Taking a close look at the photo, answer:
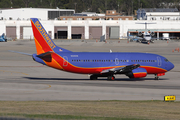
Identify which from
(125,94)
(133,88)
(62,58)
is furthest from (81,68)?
(125,94)

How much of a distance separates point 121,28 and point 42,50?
101524 millimetres

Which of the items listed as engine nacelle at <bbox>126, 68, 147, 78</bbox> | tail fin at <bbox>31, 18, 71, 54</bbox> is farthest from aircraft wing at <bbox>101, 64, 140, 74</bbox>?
tail fin at <bbox>31, 18, 71, 54</bbox>

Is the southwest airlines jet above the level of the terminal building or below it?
below

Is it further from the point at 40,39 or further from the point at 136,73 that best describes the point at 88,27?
the point at 136,73

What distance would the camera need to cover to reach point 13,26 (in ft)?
462

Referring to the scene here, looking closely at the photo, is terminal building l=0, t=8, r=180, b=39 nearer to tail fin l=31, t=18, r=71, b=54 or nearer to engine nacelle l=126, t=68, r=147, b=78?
engine nacelle l=126, t=68, r=147, b=78

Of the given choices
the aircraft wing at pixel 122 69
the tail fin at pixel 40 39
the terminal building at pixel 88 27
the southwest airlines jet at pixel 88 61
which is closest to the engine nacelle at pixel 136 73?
the southwest airlines jet at pixel 88 61

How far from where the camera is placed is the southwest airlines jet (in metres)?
42.7

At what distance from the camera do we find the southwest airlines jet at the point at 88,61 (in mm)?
42719

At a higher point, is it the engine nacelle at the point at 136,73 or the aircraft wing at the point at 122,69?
the aircraft wing at the point at 122,69

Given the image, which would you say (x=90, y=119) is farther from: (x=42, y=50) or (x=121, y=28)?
(x=121, y=28)

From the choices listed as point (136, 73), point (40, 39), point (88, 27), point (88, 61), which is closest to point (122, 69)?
point (136, 73)

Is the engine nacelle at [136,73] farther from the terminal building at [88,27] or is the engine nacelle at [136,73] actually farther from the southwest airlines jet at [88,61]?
the terminal building at [88,27]

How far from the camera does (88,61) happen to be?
43688 millimetres
